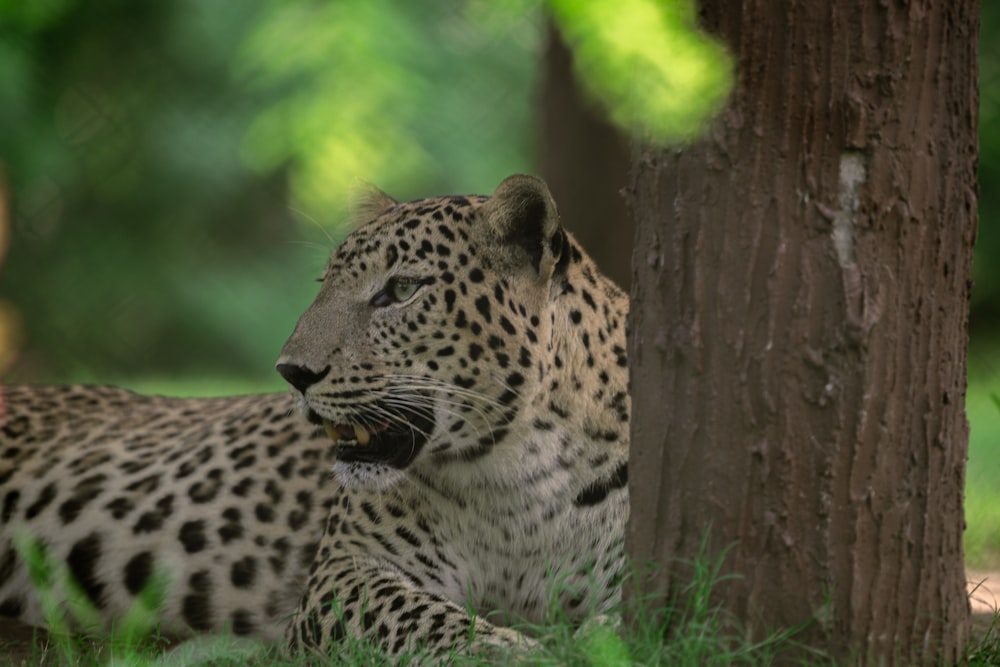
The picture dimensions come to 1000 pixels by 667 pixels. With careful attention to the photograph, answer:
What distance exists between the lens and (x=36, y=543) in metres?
5.75

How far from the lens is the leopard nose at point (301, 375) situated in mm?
4516

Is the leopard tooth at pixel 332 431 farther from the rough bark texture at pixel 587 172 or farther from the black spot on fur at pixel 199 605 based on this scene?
the rough bark texture at pixel 587 172

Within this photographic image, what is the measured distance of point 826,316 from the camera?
363 centimetres

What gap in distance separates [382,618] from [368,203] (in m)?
1.84

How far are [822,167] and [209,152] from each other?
1816 centimetres

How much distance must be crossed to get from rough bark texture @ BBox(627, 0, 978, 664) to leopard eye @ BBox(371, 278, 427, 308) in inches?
44.4

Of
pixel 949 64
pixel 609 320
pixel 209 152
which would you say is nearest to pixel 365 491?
pixel 609 320

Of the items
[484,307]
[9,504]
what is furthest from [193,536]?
[484,307]

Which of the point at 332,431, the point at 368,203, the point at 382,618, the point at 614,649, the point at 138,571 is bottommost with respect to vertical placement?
the point at 138,571

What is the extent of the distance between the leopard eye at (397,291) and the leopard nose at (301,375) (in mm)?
335

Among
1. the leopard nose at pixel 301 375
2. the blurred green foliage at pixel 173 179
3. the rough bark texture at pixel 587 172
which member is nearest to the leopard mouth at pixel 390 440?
the leopard nose at pixel 301 375

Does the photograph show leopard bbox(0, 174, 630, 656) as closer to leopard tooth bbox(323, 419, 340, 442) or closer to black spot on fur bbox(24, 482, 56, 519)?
leopard tooth bbox(323, 419, 340, 442)

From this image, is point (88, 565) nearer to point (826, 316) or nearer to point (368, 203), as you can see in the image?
point (368, 203)

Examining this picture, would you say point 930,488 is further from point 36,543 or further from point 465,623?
point 36,543
